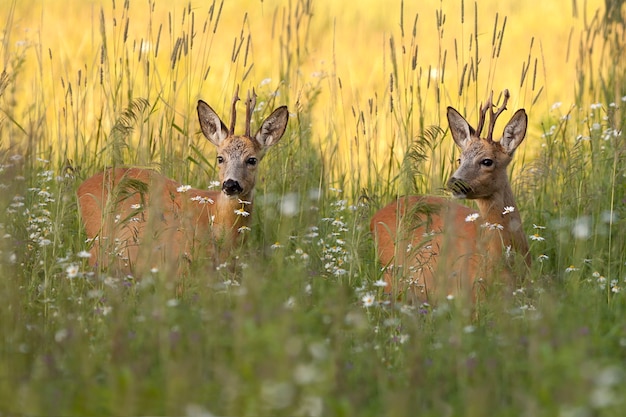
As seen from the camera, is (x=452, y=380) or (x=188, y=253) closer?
(x=452, y=380)

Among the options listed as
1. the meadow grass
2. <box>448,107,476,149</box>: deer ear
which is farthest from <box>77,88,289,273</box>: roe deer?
<box>448,107,476,149</box>: deer ear

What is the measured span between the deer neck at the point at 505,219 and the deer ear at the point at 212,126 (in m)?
1.50

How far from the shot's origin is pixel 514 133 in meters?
6.20

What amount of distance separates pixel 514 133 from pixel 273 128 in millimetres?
Answer: 1325

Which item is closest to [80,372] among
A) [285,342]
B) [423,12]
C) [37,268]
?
[285,342]

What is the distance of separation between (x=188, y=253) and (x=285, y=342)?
2537mm

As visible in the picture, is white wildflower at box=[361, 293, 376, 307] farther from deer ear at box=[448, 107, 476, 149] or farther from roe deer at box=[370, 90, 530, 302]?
deer ear at box=[448, 107, 476, 149]

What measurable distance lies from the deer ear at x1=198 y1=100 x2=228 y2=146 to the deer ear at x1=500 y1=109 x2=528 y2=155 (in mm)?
1550

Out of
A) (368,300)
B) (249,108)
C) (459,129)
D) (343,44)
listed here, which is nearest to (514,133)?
(459,129)

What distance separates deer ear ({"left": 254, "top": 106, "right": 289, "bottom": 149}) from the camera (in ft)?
20.7

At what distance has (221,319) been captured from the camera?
3465 mm

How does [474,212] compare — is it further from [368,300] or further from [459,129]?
[368,300]

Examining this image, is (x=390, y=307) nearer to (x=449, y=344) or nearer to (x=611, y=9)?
(x=449, y=344)

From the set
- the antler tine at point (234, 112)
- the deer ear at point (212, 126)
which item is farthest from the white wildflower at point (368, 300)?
the deer ear at point (212, 126)
